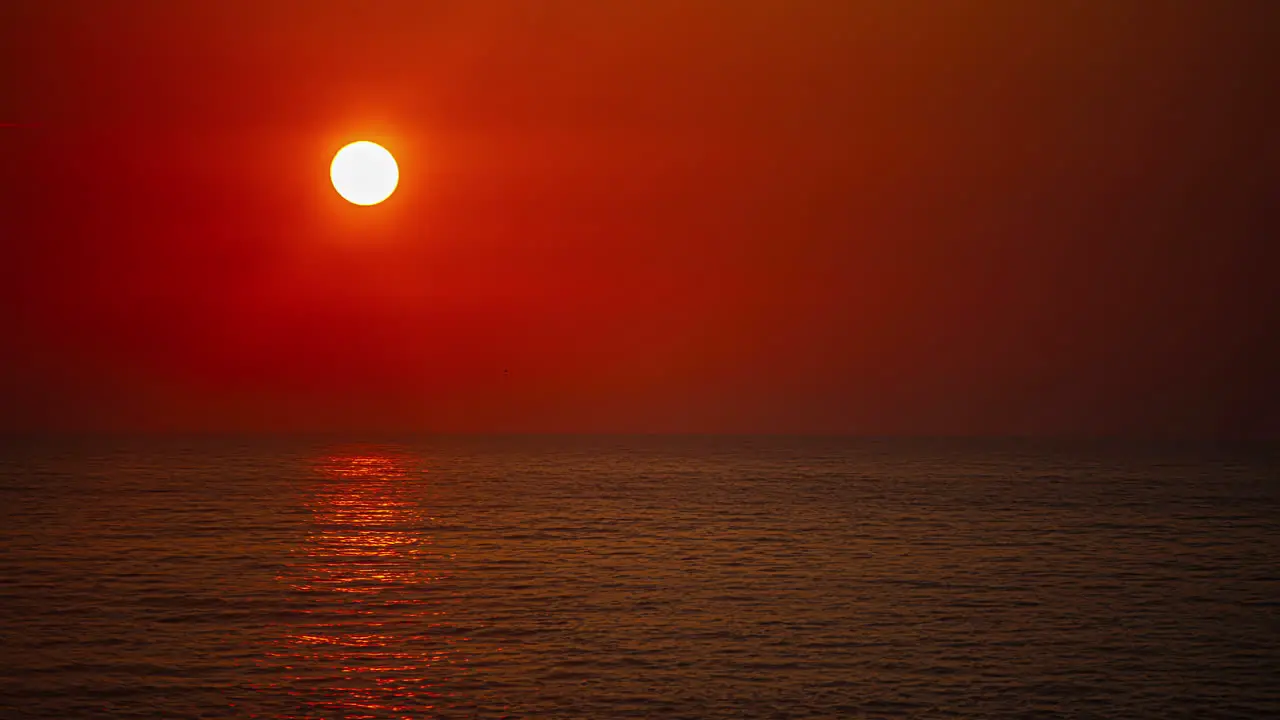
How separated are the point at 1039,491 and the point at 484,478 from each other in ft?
222

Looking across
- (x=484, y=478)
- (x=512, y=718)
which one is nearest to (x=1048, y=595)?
(x=512, y=718)

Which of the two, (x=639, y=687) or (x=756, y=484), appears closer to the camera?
(x=639, y=687)

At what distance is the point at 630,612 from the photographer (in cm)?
4794

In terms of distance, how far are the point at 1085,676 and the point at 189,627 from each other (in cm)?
3035

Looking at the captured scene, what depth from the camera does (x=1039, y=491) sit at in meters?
138

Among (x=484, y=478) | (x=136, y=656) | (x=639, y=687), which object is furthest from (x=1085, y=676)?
(x=484, y=478)

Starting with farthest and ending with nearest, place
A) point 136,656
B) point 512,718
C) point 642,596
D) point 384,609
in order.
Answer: point 642,596, point 384,609, point 136,656, point 512,718

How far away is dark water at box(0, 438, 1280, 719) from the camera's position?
34.7 metres

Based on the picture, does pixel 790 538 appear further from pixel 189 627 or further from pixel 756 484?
pixel 756 484

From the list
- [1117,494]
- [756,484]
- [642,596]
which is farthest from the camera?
[756,484]

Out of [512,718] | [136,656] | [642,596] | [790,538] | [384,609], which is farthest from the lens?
[790,538]

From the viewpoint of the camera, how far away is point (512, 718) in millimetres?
32188

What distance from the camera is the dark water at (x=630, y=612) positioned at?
34688 millimetres

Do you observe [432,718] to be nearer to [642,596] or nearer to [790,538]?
[642,596]
